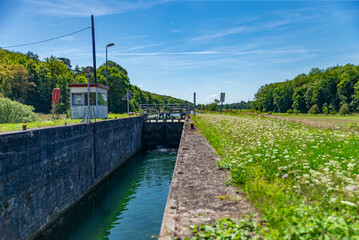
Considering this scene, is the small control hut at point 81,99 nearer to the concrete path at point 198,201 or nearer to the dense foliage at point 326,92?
the concrete path at point 198,201

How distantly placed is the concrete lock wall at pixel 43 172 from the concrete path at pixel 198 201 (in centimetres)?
358

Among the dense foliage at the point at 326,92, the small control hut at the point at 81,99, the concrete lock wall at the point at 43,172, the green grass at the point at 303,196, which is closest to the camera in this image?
the green grass at the point at 303,196

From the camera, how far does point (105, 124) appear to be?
12.3 m

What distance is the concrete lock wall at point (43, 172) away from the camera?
5431 millimetres

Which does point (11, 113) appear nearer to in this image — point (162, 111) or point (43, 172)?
point (43, 172)

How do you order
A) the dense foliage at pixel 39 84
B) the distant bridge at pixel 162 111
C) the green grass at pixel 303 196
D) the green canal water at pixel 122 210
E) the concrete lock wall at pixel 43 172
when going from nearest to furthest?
1. the green grass at pixel 303 196
2. the concrete lock wall at pixel 43 172
3. the green canal water at pixel 122 210
4. the distant bridge at pixel 162 111
5. the dense foliage at pixel 39 84

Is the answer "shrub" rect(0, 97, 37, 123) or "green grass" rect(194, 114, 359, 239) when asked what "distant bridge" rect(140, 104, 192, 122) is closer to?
"shrub" rect(0, 97, 37, 123)

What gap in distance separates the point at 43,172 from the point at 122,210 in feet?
10.5

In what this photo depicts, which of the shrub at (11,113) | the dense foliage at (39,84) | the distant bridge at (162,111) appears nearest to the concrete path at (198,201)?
the shrub at (11,113)

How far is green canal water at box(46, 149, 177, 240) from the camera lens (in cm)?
716

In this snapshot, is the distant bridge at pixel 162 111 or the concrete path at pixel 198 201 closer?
the concrete path at pixel 198 201

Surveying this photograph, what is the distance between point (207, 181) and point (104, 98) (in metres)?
12.7

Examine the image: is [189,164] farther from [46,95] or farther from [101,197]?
[46,95]

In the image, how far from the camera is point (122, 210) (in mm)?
8844
